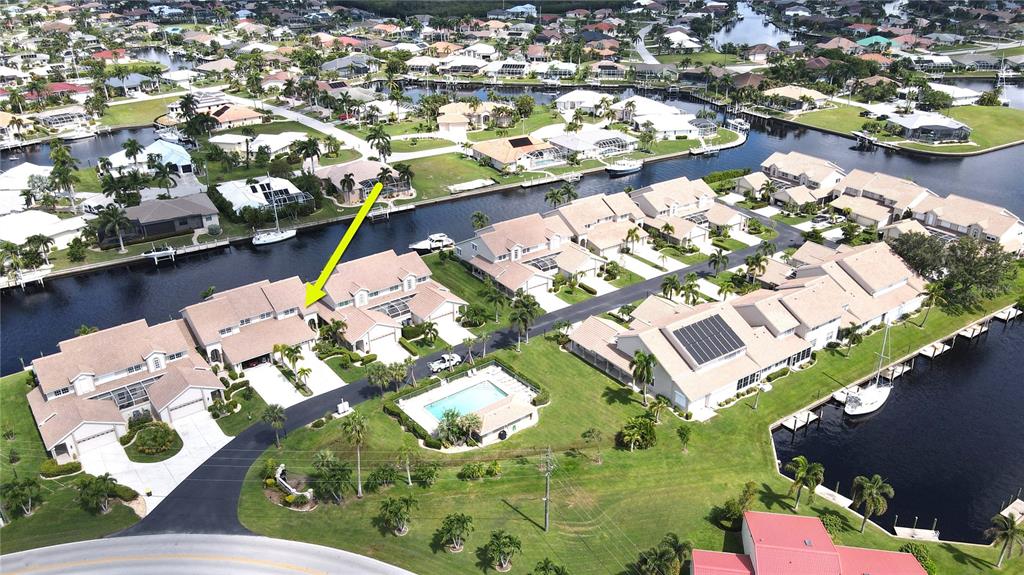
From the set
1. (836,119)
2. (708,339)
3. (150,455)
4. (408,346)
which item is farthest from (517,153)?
(150,455)

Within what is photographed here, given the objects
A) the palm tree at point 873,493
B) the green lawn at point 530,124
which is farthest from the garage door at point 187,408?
the green lawn at point 530,124

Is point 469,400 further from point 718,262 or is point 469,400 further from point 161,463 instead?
point 718,262

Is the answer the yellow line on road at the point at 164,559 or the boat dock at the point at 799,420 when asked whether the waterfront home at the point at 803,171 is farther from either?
the yellow line on road at the point at 164,559

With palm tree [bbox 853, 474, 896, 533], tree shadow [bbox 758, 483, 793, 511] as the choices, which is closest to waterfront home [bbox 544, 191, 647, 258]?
tree shadow [bbox 758, 483, 793, 511]

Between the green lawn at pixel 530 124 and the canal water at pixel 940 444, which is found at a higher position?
the green lawn at pixel 530 124

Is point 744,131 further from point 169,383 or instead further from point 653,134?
point 169,383

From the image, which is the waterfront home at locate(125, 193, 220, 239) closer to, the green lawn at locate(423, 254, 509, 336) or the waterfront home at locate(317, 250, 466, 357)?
the green lawn at locate(423, 254, 509, 336)
